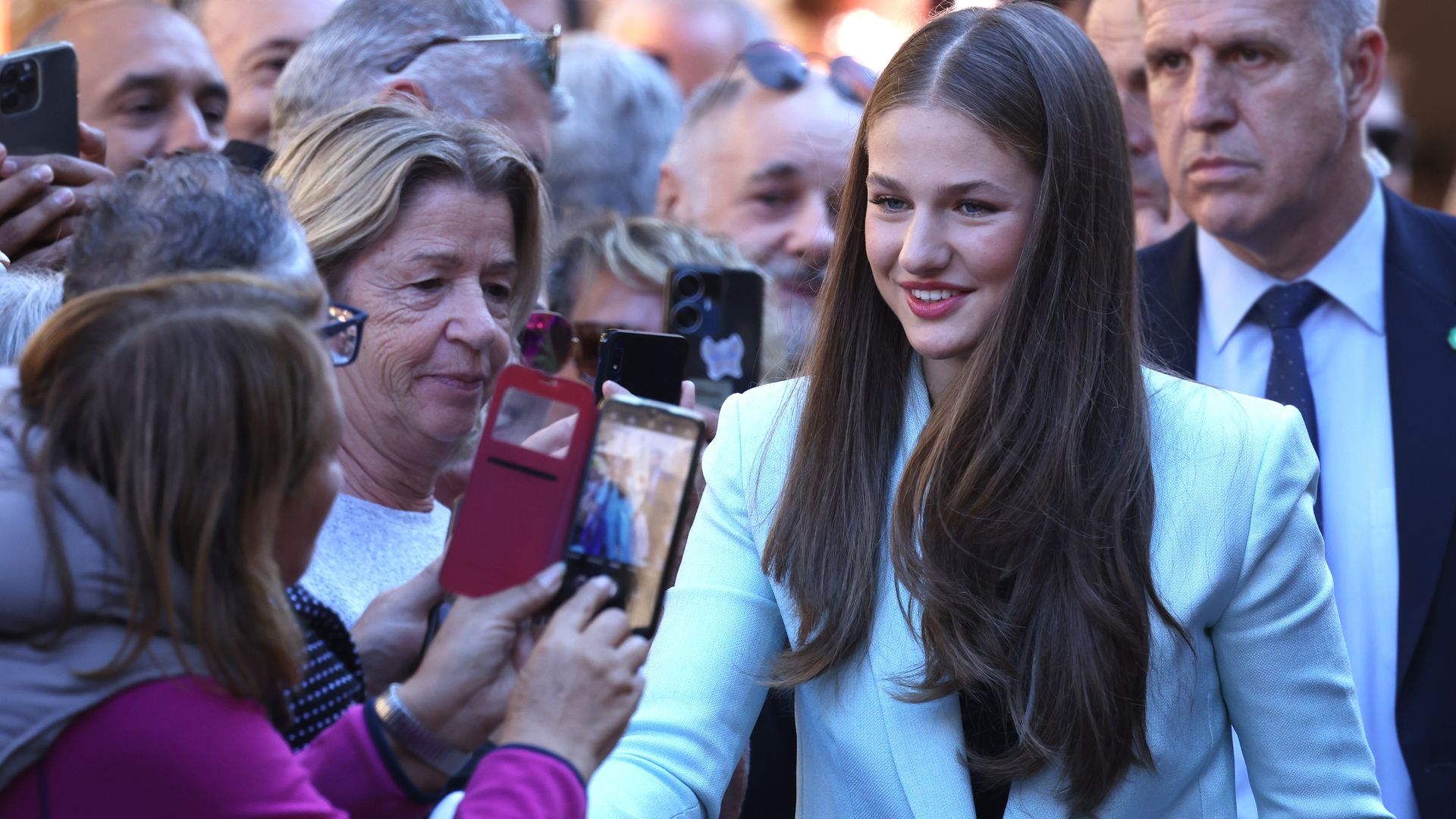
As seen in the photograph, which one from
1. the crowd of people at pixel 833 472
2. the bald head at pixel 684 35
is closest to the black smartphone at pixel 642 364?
the crowd of people at pixel 833 472

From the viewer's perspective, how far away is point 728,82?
4980 millimetres

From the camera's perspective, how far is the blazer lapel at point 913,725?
2098 mm

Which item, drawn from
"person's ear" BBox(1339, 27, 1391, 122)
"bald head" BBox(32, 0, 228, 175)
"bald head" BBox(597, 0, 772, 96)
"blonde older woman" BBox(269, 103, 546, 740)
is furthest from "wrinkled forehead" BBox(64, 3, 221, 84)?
"bald head" BBox(597, 0, 772, 96)

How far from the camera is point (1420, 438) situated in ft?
10.4

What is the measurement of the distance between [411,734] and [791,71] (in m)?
3.48

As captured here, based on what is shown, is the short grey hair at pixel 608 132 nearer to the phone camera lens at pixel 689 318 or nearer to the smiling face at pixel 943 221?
the phone camera lens at pixel 689 318

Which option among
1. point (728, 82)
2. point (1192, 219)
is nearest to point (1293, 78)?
point (1192, 219)

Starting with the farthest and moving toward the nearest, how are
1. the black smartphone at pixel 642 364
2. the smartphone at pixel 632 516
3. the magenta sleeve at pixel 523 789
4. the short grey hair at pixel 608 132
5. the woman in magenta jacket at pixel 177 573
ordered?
the short grey hair at pixel 608 132, the black smartphone at pixel 642 364, the smartphone at pixel 632 516, the magenta sleeve at pixel 523 789, the woman in magenta jacket at pixel 177 573

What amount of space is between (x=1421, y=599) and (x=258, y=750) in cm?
236

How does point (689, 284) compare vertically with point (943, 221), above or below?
below

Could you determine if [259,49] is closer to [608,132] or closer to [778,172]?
[608,132]

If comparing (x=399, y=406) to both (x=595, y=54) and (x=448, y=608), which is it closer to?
(x=448, y=608)

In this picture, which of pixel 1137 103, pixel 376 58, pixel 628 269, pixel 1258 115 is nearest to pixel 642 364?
pixel 376 58

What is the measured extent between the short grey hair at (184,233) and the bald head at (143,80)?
6.75 feet
